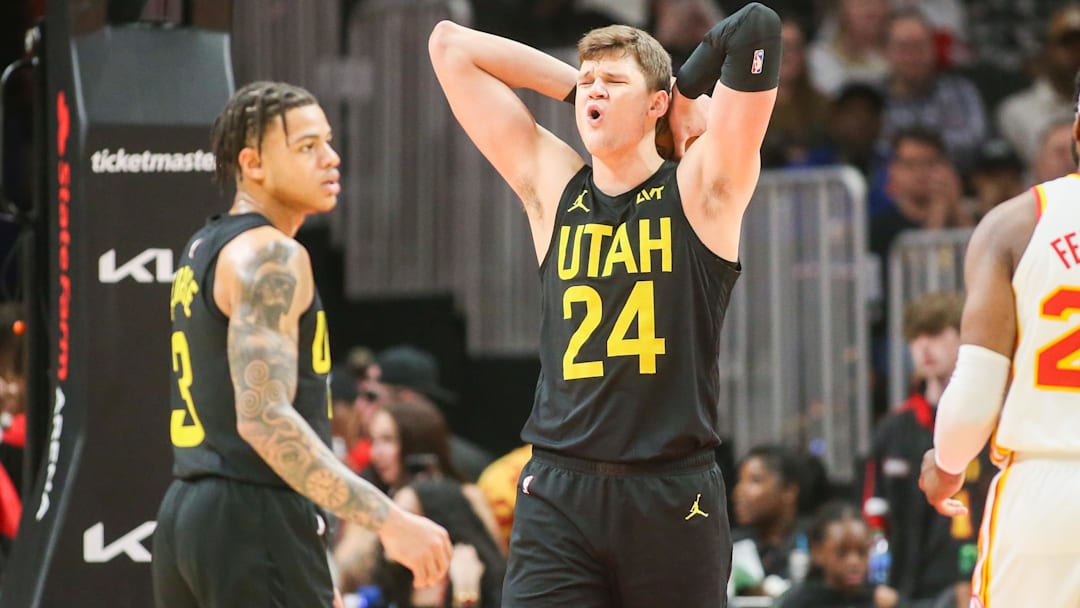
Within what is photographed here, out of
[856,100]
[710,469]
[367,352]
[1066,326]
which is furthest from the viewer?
[856,100]

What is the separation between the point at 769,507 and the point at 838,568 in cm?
113

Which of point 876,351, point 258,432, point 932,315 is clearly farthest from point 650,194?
point 876,351

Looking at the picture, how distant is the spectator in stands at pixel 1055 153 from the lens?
1125 cm

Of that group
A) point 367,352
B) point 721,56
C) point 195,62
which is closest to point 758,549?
point 367,352

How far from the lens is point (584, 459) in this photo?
461cm

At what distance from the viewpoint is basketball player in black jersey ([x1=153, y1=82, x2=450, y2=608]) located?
4570 mm

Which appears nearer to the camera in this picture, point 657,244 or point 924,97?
point 657,244

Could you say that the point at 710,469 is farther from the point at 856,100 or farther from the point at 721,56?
the point at 856,100

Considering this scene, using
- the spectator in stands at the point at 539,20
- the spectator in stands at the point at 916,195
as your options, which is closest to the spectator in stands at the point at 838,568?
the spectator in stands at the point at 916,195

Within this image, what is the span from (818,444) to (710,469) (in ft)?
20.1

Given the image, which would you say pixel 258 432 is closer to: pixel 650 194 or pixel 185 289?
pixel 185 289

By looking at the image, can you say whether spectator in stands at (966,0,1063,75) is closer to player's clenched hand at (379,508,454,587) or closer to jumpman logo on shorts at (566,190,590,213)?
jumpman logo on shorts at (566,190,590,213)

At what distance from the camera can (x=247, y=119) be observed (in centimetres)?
505

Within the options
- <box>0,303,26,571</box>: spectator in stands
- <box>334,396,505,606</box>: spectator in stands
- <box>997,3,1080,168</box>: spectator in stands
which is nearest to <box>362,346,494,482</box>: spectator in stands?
<box>334,396,505,606</box>: spectator in stands
